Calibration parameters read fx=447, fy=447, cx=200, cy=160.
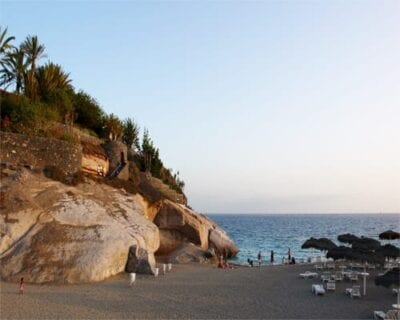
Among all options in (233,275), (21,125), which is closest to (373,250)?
(233,275)


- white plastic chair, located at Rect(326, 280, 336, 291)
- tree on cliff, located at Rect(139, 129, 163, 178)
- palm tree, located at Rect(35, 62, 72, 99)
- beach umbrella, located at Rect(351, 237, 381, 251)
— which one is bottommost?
white plastic chair, located at Rect(326, 280, 336, 291)

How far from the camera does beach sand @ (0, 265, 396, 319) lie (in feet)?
52.6

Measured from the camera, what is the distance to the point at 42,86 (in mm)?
42188

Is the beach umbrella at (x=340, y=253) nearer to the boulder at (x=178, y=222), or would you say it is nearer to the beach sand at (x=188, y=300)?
the beach sand at (x=188, y=300)

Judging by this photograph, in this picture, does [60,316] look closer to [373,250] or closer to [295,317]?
[295,317]

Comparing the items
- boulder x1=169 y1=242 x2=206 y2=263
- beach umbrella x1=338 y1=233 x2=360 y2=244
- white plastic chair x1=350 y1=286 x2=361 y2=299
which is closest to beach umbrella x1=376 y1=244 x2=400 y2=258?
beach umbrella x1=338 y1=233 x2=360 y2=244

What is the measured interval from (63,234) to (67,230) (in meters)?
0.43

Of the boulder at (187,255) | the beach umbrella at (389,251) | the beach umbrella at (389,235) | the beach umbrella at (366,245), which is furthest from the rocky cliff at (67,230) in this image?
the beach umbrella at (389,235)

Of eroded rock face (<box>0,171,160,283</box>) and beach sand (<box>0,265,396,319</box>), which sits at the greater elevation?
eroded rock face (<box>0,171,160,283</box>)

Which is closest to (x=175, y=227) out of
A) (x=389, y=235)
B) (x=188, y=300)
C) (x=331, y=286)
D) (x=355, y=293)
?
(x=389, y=235)

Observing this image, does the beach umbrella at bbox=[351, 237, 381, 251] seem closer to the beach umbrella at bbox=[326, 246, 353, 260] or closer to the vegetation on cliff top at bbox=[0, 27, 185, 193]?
the beach umbrella at bbox=[326, 246, 353, 260]

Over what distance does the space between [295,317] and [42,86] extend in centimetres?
3441

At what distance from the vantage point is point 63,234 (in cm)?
2341

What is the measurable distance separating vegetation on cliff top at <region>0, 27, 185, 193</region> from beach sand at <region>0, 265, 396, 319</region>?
15530mm
